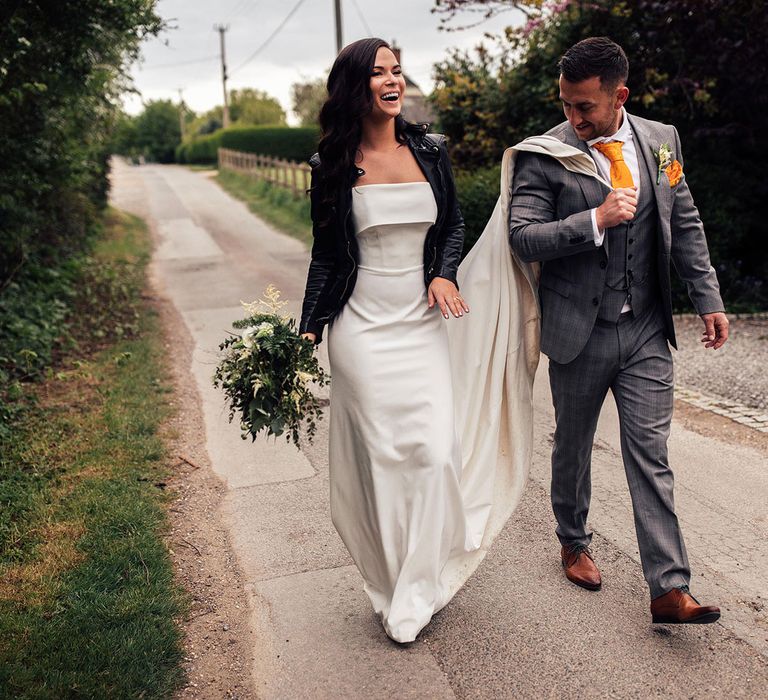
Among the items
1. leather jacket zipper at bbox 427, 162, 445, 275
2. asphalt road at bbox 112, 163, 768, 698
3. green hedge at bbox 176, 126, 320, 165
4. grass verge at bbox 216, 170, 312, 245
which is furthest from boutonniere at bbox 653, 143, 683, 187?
green hedge at bbox 176, 126, 320, 165

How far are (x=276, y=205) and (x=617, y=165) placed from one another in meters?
21.4

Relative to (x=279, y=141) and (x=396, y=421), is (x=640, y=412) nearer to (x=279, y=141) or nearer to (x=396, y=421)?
(x=396, y=421)

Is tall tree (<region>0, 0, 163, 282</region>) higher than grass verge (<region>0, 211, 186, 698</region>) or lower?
higher

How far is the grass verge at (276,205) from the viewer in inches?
782

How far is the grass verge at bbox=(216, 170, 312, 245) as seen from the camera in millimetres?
19859

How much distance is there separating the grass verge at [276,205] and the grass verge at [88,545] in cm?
1080

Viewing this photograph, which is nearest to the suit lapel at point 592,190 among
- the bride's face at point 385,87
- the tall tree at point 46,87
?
the bride's face at point 385,87

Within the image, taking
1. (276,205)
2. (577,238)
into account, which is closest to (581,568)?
(577,238)

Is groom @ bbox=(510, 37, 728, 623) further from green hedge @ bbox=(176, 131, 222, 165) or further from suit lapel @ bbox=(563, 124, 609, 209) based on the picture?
green hedge @ bbox=(176, 131, 222, 165)

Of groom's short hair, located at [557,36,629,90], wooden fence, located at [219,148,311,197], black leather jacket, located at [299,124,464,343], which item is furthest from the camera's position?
wooden fence, located at [219,148,311,197]

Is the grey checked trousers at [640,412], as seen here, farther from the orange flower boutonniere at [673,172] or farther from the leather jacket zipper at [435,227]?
the leather jacket zipper at [435,227]

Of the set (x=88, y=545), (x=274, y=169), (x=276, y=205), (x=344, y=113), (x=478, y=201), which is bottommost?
(x=276, y=205)

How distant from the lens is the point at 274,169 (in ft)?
92.8

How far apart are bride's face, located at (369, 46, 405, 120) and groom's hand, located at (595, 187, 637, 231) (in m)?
0.90
